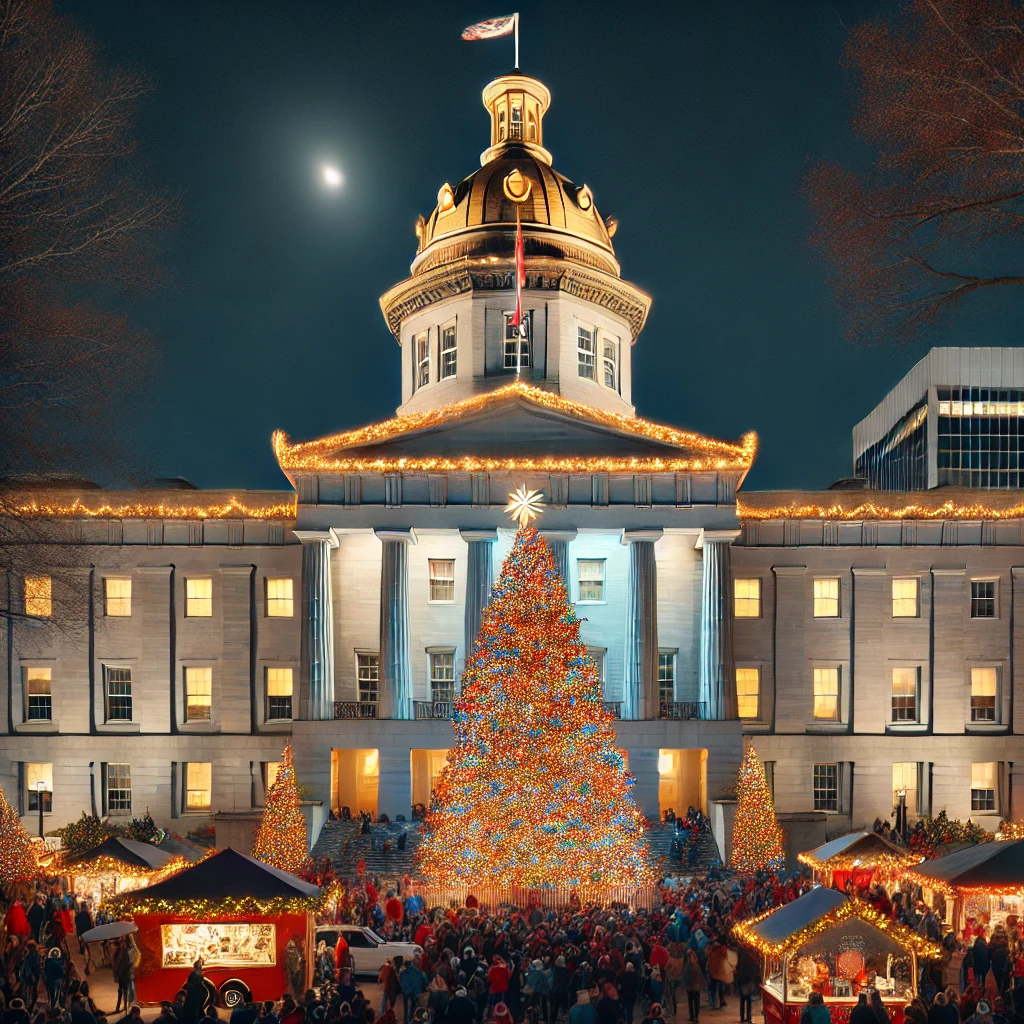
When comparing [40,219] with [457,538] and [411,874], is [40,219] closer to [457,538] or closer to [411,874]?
[411,874]

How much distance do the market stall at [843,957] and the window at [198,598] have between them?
36.1 metres

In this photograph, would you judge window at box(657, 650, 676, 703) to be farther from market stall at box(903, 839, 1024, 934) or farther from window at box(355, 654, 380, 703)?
market stall at box(903, 839, 1024, 934)

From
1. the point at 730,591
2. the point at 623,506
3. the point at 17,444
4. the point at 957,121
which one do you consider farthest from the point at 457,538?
the point at 957,121

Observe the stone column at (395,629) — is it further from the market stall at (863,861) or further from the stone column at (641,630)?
the market stall at (863,861)

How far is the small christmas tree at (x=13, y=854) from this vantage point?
116 feet

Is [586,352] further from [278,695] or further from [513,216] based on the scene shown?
[278,695]

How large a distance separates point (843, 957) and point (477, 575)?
2793 centimetres

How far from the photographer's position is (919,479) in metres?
107

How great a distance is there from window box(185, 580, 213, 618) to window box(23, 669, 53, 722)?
20.4ft

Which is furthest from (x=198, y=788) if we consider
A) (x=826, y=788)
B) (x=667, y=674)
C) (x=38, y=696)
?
(x=826, y=788)

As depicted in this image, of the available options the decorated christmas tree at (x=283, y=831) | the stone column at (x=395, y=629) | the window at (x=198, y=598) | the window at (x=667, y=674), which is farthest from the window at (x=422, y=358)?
the decorated christmas tree at (x=283, y=831)

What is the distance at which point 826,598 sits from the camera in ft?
178

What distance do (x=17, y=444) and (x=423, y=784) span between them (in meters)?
Result: 31.3

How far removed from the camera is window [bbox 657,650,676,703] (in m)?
52.8
